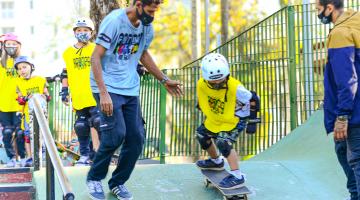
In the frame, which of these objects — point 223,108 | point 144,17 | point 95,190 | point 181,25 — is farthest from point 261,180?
point 181,25

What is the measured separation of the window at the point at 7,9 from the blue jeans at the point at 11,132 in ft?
239

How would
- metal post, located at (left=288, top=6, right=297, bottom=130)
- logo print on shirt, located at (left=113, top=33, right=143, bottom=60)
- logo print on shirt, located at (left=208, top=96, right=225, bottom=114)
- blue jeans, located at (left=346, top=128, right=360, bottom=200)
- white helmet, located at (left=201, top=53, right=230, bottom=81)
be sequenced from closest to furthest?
blue jeans, located at (left=346, top=128, right=360, bottom=200) < logo print on shirt, located at (left=113, top=33, right=143, bottom=60) < white helmet, located at (left=201, top=53, right=230, bottom=81) < logo print on shirt, located at (left=208, top=96, right=225, bottom=114) < metal post, located at (left=288, top=6, right=297, bottom=130)

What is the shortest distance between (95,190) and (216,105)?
1585 millimetres

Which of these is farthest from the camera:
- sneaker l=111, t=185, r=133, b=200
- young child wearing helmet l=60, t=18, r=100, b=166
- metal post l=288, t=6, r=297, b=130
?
metal post l=288, t=6, r=297, b=130

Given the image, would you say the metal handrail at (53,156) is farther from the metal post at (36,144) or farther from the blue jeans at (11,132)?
the blue jeans at (11,132)

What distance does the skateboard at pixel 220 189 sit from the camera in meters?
7.20

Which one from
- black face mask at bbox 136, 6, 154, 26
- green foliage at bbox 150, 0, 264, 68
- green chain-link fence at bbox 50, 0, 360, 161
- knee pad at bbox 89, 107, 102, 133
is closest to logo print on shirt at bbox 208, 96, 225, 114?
black face mask at bbox 136, 6, 154, 26

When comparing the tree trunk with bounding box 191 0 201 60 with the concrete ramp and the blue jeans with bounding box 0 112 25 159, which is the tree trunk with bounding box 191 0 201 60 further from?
the concrete ramp

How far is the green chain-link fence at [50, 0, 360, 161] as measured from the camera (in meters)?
11.3

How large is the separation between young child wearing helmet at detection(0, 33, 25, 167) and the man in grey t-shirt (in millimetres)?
3670

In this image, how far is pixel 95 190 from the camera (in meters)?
6.91

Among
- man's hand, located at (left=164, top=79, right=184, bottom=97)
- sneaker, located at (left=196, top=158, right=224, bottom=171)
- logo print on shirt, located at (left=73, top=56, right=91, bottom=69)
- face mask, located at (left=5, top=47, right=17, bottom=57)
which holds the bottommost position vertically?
sneaker, located at (left=196, top=158, right=224, bottom=171)

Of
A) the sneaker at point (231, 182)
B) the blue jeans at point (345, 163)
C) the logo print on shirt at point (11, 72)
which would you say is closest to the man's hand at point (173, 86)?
the sneaker at point (231, 182)

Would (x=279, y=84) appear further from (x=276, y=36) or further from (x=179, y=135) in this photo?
(x=179, y=135)
